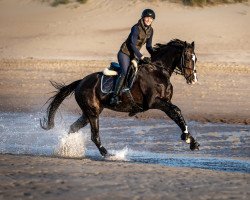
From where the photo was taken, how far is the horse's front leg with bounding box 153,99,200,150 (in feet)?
39.3

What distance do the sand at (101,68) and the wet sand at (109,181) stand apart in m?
0.01

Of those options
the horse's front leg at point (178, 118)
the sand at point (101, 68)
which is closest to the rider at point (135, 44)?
the horse's front leg at point (178, 118)

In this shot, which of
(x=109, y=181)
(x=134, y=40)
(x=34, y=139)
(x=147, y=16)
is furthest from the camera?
(x=34, y=139)

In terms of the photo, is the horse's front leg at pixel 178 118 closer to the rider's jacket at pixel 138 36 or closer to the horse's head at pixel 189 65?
the horse's head at pixel 189 65

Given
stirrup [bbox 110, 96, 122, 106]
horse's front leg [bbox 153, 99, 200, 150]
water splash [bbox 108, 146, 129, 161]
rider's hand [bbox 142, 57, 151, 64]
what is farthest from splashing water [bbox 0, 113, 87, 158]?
rider's hand [bbox 142, 57, 151, 64]

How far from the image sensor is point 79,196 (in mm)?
8039

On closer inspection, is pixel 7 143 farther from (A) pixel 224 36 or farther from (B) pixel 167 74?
(A) pixel 224 36

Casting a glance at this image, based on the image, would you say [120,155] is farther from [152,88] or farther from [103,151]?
[152,88]

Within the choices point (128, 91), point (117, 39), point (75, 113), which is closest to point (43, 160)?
point (128, 91)

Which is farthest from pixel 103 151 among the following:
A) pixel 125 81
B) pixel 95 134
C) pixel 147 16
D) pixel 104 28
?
pixel 104 28

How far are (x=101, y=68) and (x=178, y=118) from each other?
67.5ft

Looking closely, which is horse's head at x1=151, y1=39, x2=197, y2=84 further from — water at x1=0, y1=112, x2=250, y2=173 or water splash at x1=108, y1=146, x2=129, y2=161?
water splash at x1=108, y1=146, x2=129, y2=161

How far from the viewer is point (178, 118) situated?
12.2 metres

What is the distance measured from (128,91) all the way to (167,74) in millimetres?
700
